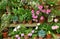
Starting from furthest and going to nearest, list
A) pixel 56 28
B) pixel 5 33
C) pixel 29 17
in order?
pixel 5 33 < pixel 29 17 < pixel 56 28

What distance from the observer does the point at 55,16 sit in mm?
2646

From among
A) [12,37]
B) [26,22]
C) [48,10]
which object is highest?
[48,10]

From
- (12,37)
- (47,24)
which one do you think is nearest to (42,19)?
(47,24)

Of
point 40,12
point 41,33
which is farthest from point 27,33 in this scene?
point 40,12

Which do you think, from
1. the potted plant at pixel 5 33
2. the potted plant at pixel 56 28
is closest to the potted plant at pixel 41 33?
the potted plant at pixel 56 28

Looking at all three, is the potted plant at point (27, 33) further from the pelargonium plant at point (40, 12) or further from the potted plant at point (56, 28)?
the potted plant at point (56, 28)

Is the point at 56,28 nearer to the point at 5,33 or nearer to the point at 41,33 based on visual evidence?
the point at 41,33

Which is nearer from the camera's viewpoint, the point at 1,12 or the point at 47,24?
the point at 47,24

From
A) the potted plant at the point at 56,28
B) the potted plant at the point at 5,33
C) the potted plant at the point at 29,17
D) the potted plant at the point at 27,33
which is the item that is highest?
the potted plant at the point at 29,17

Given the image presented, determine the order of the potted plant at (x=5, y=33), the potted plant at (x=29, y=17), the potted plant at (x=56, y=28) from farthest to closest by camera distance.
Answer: the potted plant at (x=5, y=33)
the potted plant at (x=29, y=17)
the potted plant at (x=56, y=28)

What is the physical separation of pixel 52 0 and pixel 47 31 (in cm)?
51

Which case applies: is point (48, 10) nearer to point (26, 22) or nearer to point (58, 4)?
point (58, 4)

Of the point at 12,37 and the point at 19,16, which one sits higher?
the point at 19,16

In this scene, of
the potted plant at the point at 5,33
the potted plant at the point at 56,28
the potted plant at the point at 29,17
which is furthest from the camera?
the potted plant at the point at 5,33
